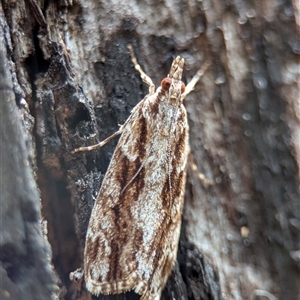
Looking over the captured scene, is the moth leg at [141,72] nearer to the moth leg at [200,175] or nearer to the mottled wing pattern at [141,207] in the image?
the mottled wing pattern at [141,207]

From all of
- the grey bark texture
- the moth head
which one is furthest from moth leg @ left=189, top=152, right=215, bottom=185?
the moth head

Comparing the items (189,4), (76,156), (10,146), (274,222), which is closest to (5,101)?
(10,146)

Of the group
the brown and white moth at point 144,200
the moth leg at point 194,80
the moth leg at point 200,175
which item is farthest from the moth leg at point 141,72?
the moth leg at point 200,175

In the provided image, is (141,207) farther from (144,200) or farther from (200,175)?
(200,175)

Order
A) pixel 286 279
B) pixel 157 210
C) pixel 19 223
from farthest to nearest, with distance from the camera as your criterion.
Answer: pixel 157 210
pixel 286 279
pixel 19 223

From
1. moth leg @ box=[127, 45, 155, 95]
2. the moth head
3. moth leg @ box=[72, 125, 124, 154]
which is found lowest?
moth leg @ box=[72, 125, 124, 154]

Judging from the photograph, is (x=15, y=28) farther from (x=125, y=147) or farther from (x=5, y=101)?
(x=125, y=147)

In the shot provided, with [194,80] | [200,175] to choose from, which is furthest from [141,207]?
[194,80]

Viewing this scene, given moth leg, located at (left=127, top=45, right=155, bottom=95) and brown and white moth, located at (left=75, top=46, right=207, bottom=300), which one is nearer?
brown and white moth, located at (left=75, top=46, right=207, bottom=300)

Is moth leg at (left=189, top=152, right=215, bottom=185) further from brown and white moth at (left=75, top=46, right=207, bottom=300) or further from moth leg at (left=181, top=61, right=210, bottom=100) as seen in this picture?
moth leg at (left=181, top=61, right=210, bottom=100)
